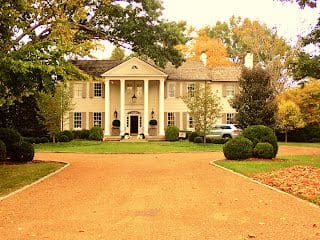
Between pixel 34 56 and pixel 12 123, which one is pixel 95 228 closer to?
pixel 34 56

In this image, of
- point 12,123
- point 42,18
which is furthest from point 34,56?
point 12,123

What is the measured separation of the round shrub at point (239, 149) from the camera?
2130 centimetres

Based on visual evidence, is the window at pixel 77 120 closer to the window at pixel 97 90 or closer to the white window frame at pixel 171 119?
the window at pixel 97 90

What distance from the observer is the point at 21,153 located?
20.6 m

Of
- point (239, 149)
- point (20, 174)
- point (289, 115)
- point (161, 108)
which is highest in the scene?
point (161, 108)

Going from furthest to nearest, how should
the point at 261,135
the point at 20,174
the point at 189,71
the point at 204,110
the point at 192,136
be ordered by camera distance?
the point at 189,71
the point at 192,136
the point at 204,110
the point at 261,135
the point at 20,174

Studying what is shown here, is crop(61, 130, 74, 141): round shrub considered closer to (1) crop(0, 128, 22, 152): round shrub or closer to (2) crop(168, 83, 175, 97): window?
(2) crop(168, 83, 175, 97): window

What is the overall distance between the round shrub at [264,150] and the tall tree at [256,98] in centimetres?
1239

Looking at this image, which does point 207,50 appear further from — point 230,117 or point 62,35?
point 62,35

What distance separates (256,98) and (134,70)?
12.9 m

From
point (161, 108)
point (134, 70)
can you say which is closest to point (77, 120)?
point (134, 70)

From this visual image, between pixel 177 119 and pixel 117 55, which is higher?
pixel 117 55

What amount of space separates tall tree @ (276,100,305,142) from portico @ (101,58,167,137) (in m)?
10.3

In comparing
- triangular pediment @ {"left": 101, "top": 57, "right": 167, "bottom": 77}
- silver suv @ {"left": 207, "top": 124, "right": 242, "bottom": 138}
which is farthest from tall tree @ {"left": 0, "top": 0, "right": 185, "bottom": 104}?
triangular pediment @ {"left": 101, "top": 57, "right": 167, "bottom": 77}
